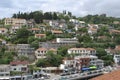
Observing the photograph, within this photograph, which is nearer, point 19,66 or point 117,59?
point 19,66

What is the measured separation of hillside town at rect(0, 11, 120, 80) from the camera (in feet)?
117

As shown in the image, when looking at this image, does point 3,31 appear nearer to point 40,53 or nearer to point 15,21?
point 15,21

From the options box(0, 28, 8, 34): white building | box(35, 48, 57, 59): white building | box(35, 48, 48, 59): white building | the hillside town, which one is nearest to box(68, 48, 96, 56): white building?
the hillside town

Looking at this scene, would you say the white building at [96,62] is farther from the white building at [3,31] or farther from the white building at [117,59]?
the white building at [3,31]

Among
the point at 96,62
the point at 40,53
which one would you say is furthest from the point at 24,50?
the point at 96,62

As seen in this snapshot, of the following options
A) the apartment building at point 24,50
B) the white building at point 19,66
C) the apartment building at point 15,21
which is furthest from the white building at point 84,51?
the apartment building at point 15,21

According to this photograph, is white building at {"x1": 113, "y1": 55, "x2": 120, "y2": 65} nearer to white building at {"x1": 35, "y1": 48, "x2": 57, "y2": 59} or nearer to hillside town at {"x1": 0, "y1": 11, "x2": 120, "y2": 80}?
hillside town at {"x1": 0, "y1": 11, "x2": 120, "y2": 80}

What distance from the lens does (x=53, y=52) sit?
4306 cm

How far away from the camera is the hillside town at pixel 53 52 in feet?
117

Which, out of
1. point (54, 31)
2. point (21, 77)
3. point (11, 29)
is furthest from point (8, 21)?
point (21, 77)

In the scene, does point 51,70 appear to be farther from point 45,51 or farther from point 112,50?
point 112,50

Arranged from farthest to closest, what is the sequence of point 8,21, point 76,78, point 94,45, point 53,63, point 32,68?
point 8,21
point 94,45
point 53,63
point 32,68
point 76,78

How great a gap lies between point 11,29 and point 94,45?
47.0 feet

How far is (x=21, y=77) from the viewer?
32125 mm
